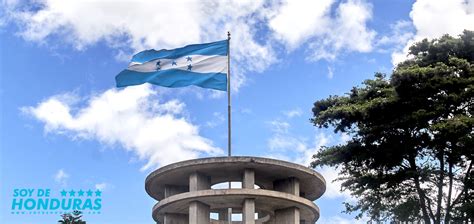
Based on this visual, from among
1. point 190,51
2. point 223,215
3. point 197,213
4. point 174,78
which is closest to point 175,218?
point 197,213

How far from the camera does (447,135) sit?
30594mm

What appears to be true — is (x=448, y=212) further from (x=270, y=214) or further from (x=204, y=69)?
(x=204, y=69)

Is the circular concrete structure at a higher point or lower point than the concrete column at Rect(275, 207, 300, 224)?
higher

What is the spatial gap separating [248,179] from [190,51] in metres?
6.61

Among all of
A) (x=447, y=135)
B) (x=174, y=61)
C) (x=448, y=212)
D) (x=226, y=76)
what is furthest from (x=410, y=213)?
(x=174, y=61)

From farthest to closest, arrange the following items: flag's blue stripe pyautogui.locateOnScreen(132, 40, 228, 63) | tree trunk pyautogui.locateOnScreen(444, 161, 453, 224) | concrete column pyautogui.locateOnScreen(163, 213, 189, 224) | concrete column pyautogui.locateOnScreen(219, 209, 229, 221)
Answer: concrete column pyautogui.locateOnScreen(219, 209, 229, 221)
tree trunk pyautogui.locateOnScreen(444, 161, 453, 224)
concrete column pyautogui.locateOnScreen(163, 213, 189, 224)
flag's blue stripe pyautogui.locateOnScreen(132, 40, 228, 63)

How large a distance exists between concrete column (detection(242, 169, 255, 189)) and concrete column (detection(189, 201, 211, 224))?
6.92 feet

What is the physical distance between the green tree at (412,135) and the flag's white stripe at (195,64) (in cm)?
783

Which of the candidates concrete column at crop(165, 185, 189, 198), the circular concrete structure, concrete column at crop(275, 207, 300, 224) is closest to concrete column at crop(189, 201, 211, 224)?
the circular concrete structure

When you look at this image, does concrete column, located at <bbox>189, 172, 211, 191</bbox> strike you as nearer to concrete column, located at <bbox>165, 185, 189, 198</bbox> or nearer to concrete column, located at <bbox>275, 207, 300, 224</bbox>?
concrete column, located at <bbox>165, 185, 189, 198</bbox>

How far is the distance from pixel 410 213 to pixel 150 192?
1406cm

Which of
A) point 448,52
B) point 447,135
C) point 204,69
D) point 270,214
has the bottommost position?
point 270,214

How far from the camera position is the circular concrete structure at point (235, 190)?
26.5 m

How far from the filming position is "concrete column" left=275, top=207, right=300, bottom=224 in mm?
27859
